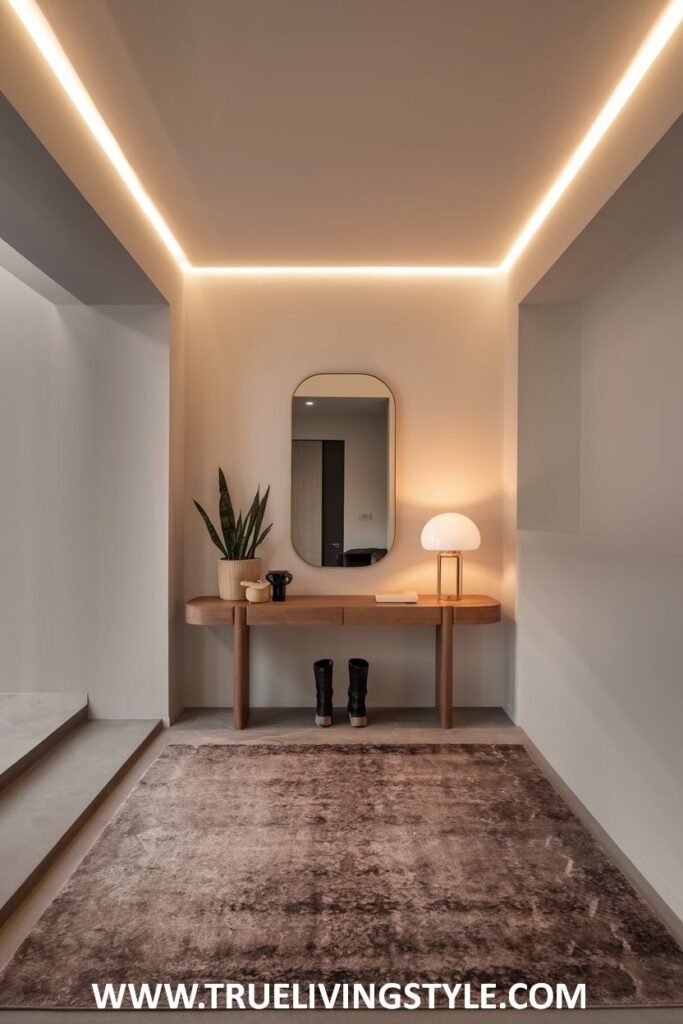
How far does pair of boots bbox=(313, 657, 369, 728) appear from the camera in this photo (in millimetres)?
3863

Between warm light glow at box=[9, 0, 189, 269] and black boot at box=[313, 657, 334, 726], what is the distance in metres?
2.54

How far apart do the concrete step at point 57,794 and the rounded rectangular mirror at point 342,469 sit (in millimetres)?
1451

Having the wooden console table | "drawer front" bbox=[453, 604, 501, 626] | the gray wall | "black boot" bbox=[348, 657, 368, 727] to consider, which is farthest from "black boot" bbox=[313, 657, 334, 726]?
the gray wall

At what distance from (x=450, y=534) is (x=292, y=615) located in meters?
0.99

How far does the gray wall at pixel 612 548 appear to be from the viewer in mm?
2279

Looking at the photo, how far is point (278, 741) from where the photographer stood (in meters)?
3.63

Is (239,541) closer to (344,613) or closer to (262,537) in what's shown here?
(262,537)

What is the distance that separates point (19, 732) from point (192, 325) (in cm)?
251

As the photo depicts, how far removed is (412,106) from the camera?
8.25 feet

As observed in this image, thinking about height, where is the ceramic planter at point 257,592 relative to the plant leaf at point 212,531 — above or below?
below

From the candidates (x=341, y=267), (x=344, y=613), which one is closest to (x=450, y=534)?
(x=344, y=613)

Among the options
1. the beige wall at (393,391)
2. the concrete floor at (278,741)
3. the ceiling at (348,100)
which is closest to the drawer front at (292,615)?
the beige wall at (393,391)

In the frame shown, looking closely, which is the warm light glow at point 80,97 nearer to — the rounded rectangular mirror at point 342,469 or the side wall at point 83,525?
the side wall at point 83,525

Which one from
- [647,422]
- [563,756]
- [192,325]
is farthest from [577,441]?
[192,325]
